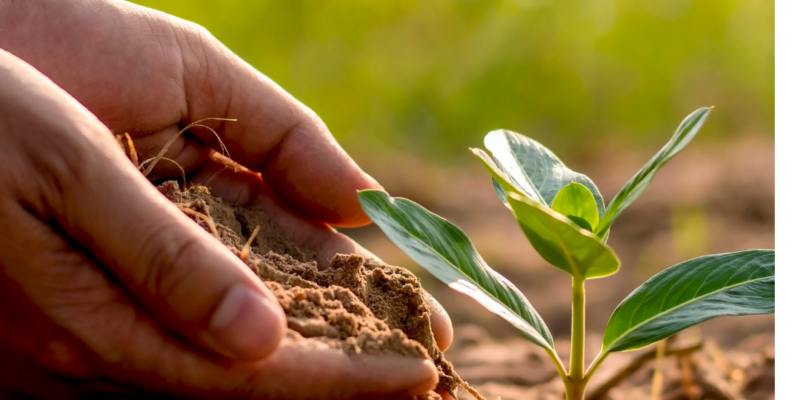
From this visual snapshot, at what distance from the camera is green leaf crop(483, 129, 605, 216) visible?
4.03 feet

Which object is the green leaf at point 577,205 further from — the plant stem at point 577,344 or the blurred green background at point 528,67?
the blurred green background at point 528,67

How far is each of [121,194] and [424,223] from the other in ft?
1.61

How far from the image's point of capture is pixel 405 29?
4.95 meters

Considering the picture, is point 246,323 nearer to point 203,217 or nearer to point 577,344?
point 203,217

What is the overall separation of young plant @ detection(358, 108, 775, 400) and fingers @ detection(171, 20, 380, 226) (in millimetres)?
605

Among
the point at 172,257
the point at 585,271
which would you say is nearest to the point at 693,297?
the point at 585,271

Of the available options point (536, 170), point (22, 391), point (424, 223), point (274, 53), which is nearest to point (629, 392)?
point (536, 170)

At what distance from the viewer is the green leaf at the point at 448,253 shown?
3.40ft

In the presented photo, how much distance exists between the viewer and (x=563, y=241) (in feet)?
3.14

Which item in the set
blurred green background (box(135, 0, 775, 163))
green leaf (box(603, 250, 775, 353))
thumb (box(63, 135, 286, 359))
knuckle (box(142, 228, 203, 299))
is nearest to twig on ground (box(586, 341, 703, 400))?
green leaf (box(603, 250, 775, 353))

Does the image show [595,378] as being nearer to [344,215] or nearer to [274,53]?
[344,215]

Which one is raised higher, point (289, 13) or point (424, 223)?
point (289, 13)

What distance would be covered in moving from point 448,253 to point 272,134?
2.59ft

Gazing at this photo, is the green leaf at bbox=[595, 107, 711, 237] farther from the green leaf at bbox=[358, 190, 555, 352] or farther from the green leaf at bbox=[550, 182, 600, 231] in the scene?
the green leaf at bbox=[358, 190, 555, 352]
